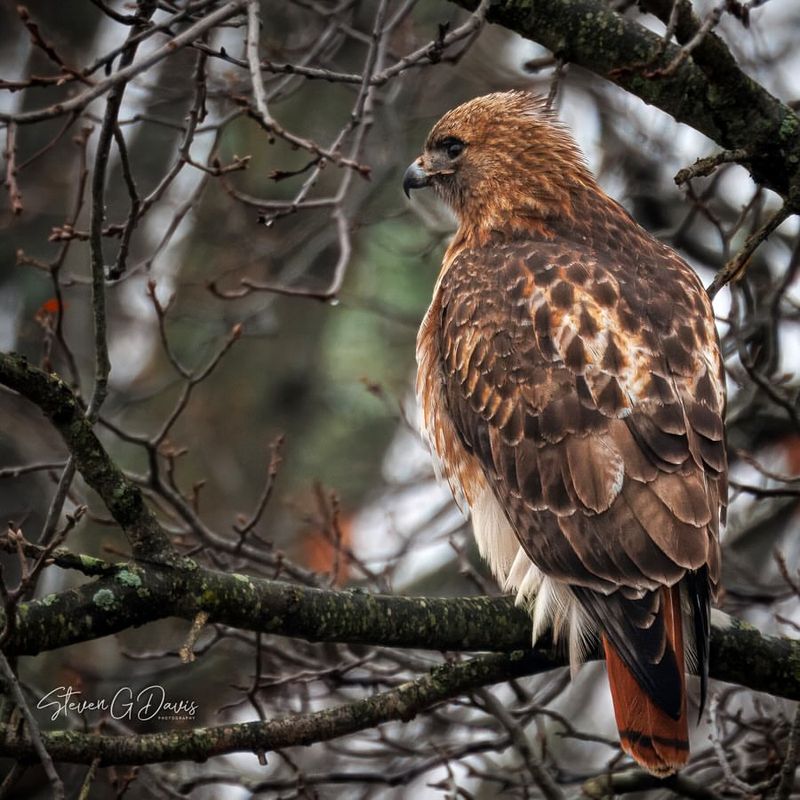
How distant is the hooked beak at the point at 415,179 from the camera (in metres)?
5.88

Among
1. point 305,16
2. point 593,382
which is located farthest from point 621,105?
point 593,382

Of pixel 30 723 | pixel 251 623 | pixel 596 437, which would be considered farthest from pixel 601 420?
pixel 30 723

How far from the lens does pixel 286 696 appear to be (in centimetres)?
546

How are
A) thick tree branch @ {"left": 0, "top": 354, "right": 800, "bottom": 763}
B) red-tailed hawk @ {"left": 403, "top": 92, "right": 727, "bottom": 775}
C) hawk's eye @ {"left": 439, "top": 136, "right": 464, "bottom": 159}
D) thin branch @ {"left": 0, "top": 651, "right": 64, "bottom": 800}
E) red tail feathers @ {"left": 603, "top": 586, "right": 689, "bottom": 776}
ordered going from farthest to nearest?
hawk's eye @ {"left": 439, "top": 136, "right": 464, "bottom": 159} → red-tailed hawk @ {"left": 403, "top": 92, "right": 727, "bottom": 775} → red tail feathers @ {"left": 603, "top": 586, "right": 689, "bottom": 776} → thick tree branch @ {"left": 0, "top": 354, "right": 800, "bottom": 763} → thin branch @ {"left": 0, "top": 651, "right": 64, "bottom": 800}

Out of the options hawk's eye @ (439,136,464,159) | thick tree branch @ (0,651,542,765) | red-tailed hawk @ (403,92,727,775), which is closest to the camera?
thick tree branch @ (0,651,542,765)

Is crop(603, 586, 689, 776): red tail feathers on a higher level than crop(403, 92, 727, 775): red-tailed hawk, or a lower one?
lower

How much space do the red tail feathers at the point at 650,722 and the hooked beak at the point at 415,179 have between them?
8.63 feet

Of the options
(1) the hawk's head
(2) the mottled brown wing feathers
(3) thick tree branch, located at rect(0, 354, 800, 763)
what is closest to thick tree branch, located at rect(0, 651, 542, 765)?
(3) thick tree branch, located at rect(0, 354, 800, 763)

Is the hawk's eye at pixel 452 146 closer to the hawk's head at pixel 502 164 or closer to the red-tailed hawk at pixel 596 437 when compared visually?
the hawk's head at pixel 502 164

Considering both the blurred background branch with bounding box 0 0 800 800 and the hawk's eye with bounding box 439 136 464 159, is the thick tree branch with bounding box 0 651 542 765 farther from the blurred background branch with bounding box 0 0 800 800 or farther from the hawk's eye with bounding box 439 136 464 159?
the hawk's eye with bounding box 439 136 464 159

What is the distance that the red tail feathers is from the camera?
382 cm

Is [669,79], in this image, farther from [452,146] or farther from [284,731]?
[284,731]

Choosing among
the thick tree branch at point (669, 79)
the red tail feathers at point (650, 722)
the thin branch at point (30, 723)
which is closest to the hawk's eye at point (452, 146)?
the thick tree branch at point (669, 79)

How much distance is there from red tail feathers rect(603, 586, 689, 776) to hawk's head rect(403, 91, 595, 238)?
220 centimetres
